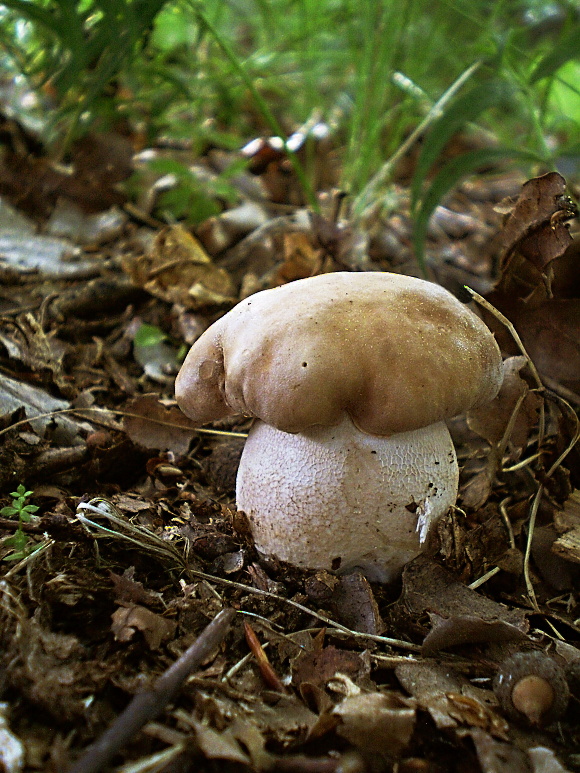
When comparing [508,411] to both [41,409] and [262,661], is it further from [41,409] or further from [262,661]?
[41,409]

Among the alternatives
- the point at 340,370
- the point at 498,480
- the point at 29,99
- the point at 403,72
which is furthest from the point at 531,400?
the point at 29,99

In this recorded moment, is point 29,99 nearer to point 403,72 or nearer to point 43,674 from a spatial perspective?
point 403,72

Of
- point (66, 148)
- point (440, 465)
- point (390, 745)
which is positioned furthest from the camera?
point (66, 148)

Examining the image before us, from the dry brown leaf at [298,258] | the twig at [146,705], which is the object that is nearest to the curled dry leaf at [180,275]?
the dry brown leaf at [298,258]

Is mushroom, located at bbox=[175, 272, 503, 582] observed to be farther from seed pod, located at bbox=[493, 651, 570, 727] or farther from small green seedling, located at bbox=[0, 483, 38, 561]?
small green seedling, located at bbox=[0, 483, 38, 561]

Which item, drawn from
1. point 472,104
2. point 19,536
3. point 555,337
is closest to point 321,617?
point 19,536

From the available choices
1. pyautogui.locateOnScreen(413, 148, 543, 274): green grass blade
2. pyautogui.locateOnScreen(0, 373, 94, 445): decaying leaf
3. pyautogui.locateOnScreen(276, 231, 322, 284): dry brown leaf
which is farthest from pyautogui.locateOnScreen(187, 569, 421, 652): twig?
pyautogui.locateOnScreen(413, 148, 543, 274): green grass blade
